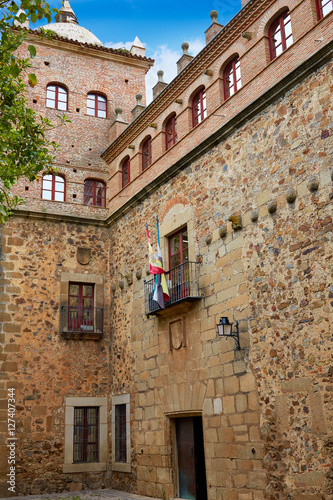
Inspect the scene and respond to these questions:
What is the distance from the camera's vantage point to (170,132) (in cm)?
1398

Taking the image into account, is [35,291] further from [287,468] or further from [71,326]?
[287,468]

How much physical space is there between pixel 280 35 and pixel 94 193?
26.6 ft

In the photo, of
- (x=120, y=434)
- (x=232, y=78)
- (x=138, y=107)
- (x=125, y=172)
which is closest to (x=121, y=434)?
(x=120, y=434)

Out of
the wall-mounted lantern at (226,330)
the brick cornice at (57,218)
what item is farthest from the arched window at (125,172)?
the wall-mounted lantern at (226,330)

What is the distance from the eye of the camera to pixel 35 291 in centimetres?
1463

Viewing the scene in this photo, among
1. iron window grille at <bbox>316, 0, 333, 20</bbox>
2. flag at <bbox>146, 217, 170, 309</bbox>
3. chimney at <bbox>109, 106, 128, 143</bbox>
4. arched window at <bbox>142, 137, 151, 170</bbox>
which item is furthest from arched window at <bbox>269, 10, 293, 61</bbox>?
chimney at <bbox>109, 106, 128, 143</bbox>

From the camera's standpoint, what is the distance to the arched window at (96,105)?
698 inches

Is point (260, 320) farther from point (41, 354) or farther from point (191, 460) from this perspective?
point (41, 354)

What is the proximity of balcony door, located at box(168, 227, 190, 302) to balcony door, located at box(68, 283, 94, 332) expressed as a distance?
3.72 meters

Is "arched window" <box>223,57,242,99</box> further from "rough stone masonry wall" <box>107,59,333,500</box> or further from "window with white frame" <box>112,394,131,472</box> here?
"window with white frame" <box>112,394,131,472</box>

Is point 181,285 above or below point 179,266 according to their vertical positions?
below

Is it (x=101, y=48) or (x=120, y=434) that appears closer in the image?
(x=120, y=434)

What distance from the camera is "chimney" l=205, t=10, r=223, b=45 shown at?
12.5 meters

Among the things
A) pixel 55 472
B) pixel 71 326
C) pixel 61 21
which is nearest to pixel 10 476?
pixel 55 472
